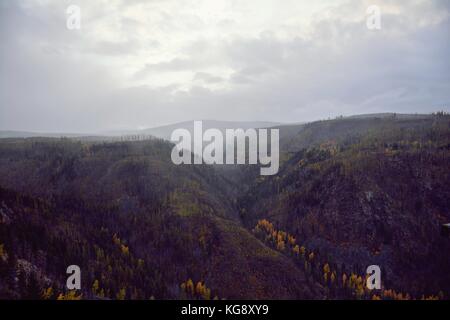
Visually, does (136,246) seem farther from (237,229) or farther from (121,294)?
(237,229)

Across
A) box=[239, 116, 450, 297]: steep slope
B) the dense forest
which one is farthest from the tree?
box=[239, 116, 450, 297]: steep slope

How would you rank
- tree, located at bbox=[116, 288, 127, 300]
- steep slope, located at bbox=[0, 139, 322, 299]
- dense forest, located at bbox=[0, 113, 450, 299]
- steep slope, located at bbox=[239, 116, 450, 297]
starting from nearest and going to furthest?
steep slope, located at bbox=[0, 139, 322, 299] < tree, located at bbox=[116, 288, 127, 300] < dense forest, located at bbox=[0, 113, 450, 299] < steep slope, located at bbox=[239, 116, 450, 297]

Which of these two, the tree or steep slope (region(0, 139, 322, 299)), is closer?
steep slope (region(0, 139, 322, 299))

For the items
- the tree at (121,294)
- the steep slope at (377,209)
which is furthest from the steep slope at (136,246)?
the steep slope at (377,209)

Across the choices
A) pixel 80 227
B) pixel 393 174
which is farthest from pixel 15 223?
pixel 393 174

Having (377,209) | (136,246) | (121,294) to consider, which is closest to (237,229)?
(136,246)

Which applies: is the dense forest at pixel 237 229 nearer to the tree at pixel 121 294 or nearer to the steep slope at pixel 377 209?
the tree at pixel 121 294

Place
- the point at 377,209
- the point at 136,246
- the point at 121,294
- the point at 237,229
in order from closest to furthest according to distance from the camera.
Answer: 1. the point at 121,294
2. the point at 136,246
3. the point at 237,229
4. the point at 377,209

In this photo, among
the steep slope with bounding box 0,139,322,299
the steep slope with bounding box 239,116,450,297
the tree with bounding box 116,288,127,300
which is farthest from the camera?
the steep slope with bounding box 239,116,450,297

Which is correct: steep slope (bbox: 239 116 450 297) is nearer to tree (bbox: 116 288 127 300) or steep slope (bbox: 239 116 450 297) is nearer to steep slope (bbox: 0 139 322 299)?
steep slope (bbox: 0 139 322 299)
